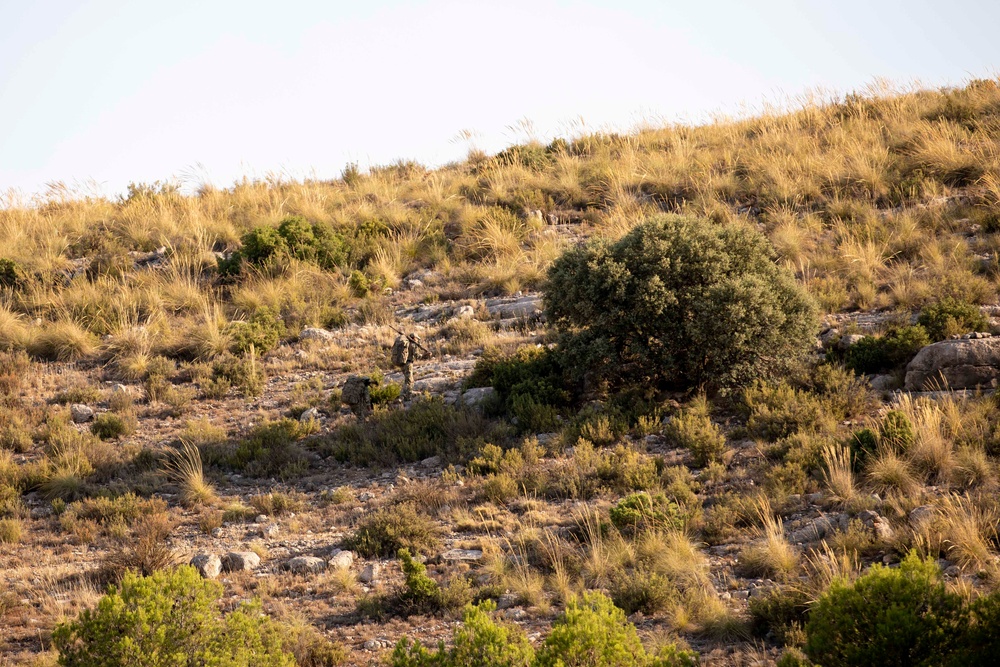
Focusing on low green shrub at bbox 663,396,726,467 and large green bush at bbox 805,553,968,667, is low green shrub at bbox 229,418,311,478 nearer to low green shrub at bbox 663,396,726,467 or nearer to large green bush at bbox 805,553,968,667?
low green shrub at bbox 663,396,726,467

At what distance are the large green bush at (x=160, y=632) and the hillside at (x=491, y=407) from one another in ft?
3.52

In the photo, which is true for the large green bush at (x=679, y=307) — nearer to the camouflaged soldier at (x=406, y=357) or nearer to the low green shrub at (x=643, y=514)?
the camouflaged soldier at (x=406, y=357)

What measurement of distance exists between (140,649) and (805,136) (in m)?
15.9

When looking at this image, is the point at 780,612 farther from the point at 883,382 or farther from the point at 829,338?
the point at 829,338

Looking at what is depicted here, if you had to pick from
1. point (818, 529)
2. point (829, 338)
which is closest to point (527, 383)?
point (829, 338)

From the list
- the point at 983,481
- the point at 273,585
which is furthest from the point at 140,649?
the point at 983,481

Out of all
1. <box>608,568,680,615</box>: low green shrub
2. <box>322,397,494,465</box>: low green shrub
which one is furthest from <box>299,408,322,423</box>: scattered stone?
Result: <box>608,568,680,615</box>: low green shrub

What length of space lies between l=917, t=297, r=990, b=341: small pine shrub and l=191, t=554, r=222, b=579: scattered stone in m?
8.04

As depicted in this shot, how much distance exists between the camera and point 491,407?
10.4m

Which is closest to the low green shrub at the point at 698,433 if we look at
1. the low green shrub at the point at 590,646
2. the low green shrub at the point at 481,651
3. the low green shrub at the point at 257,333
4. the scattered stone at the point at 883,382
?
the scattered stone at the point at 883,382

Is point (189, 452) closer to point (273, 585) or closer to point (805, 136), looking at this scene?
point (273, 585)

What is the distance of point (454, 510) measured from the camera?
829 cm

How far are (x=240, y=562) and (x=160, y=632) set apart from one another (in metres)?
2.78

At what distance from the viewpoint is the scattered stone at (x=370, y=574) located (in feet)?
24.3
